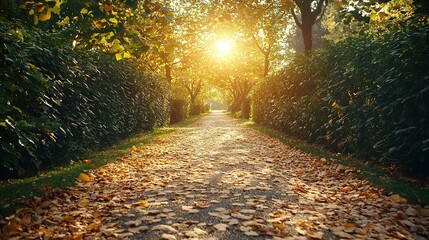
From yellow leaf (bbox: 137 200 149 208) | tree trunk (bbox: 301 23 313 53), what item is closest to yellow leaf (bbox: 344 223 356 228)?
yellow leaf (bbox: 137 200 149 208)

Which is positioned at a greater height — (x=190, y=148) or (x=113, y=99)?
Result: (x=113, y=99)

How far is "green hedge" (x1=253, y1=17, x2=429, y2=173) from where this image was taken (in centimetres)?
514

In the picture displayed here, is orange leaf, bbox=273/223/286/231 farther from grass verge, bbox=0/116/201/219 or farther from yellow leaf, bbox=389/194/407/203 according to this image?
grass verge, bbox=0/116/201/219

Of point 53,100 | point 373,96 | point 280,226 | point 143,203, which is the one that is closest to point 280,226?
point 280,226

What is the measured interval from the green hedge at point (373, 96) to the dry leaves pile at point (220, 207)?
0.98m

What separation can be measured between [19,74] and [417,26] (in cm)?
675

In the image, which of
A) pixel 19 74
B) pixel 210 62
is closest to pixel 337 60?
pixel 19 74

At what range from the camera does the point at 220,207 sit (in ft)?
13.9

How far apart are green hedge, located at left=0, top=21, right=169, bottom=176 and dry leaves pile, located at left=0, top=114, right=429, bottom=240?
1084mm

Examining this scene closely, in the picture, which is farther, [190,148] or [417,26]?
[190,148]

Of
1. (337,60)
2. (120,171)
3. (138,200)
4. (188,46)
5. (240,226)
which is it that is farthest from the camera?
(188,46)

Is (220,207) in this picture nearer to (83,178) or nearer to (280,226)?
(280,226)

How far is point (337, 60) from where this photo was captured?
8.79 m

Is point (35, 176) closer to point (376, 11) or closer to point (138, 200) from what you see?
point (138, 200)
